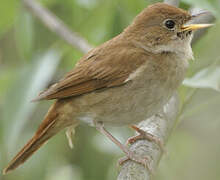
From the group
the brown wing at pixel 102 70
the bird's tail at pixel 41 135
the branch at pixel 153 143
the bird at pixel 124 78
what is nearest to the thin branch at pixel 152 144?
the branch at pixel 153 143

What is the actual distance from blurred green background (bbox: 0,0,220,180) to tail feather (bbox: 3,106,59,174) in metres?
0.12

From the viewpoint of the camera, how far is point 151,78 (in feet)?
13.8

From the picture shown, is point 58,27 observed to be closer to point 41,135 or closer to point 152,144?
point 41,135

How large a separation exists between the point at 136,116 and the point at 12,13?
137 cm

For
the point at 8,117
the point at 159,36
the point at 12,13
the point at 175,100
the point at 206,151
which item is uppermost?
the point at 12,13

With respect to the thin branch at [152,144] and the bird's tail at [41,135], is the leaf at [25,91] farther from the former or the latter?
the thin branch at [152,144]

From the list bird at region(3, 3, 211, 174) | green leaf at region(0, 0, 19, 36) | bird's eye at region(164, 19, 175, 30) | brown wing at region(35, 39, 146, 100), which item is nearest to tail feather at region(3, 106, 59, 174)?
bird at region(3, 3, 211, 174)

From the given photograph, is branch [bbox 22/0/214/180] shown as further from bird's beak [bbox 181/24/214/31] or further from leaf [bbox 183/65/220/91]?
leaf [bbox 183/65/220/91]

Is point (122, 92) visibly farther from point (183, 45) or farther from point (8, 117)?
point (8, 117)

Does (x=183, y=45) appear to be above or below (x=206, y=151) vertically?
above

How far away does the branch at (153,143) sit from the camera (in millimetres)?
3325

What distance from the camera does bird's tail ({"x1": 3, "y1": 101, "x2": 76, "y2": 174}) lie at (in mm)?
4395

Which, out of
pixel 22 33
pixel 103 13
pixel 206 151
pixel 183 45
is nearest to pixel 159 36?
pixel 183 45

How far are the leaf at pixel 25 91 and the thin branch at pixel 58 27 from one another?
180mm
